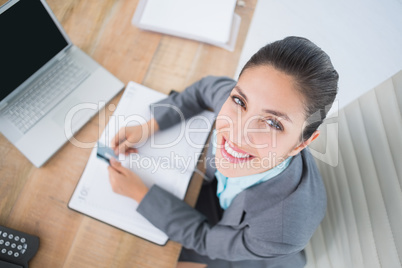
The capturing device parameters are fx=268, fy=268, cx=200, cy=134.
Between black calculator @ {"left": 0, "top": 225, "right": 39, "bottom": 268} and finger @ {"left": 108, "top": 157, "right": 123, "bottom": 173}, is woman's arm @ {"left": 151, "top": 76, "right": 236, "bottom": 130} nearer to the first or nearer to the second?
finger @ {"left": 108, "top": 157, "right": 123, "bottom": 173}

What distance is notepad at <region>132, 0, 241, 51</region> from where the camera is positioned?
904mm

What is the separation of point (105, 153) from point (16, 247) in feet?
1.02

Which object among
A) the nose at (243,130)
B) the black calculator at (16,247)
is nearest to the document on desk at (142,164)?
the black calculator at (16,247)

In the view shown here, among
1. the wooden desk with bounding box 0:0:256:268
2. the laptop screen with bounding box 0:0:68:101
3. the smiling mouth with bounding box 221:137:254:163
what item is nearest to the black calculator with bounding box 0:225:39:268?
the wooden desk with bounding box 0:0:256:268

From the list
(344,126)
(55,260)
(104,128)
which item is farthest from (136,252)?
(344,126)

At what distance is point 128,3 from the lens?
956mm

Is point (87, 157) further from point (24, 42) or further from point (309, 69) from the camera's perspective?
point (309, 69)

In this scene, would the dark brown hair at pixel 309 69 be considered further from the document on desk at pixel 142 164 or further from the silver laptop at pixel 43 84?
the silver laptop at pixel 43 84

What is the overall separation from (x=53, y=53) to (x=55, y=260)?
0.57 m

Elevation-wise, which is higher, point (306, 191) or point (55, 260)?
point (306, 191)

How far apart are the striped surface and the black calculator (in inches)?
31.3

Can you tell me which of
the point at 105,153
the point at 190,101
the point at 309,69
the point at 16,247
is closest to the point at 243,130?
the point at 309,69

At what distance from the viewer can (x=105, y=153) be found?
763 millimetres

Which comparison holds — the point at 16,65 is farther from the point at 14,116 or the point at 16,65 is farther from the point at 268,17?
the point at 268,17
